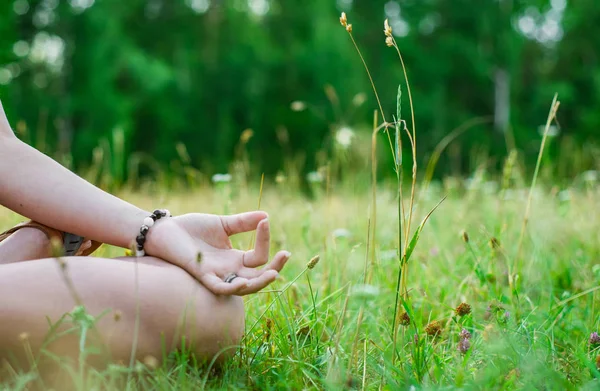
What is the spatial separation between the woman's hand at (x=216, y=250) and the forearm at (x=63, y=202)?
2.8 inches

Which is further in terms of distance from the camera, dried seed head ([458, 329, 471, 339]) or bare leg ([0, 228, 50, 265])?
dried seed head ([458, 329, 471, 339])

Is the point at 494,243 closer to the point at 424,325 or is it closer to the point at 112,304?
the point at 424,325

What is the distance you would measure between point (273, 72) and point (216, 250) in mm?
13073

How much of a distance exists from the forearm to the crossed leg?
0.12 metres

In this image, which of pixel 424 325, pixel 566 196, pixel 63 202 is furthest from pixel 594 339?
pixel 566 196

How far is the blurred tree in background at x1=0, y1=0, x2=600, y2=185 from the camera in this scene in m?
11.5

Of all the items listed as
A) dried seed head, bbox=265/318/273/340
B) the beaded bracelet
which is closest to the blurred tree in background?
dried seed head, bbox=265/318/273/340

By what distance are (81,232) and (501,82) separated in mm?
16147

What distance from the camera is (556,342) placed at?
1.56 m

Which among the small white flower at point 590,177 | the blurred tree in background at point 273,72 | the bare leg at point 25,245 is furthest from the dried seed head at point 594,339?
the blurred tree in background at point 273,72

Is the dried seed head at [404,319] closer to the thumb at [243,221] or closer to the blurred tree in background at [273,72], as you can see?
the thumb at [243,221]

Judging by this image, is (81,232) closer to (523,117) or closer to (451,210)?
(451,210)

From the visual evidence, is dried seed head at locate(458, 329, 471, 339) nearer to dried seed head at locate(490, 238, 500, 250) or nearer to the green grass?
the green grass

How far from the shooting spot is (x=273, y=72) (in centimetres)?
1404
